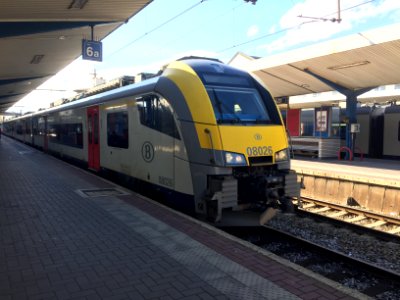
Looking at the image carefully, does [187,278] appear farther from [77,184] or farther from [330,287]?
[77,184]

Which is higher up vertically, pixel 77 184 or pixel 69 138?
→ pixel 69 138

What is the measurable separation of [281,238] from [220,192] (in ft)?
5.44

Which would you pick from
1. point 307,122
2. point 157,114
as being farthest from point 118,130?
point 307,122

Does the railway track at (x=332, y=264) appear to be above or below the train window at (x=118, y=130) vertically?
below

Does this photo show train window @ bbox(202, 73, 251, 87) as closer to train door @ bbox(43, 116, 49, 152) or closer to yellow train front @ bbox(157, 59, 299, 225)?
yellow train front @ bbox(157, 59, 299, 225)

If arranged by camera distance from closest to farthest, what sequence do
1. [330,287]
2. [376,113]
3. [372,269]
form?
[330,287], [372,269], [376,113]

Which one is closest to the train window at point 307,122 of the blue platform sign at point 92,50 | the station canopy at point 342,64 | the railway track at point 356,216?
the station canopy at point 342,64

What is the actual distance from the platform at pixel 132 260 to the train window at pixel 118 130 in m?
2.37

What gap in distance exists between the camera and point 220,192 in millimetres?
6199

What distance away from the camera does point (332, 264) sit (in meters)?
5.95

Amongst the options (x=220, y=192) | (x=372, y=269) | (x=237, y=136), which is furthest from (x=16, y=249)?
(x=372, y=269)

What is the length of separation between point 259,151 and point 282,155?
0.61m

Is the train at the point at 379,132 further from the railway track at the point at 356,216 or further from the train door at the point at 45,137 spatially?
the train door at the point at 45,137

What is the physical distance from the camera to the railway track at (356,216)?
27.6 feet
